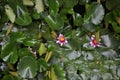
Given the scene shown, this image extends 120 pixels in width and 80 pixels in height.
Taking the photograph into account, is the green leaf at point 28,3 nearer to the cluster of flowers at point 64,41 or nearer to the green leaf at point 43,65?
the cluster of flowers at point 64,41

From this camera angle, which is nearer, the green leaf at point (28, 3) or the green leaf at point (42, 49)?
→ the green leaf at point (42, 49)

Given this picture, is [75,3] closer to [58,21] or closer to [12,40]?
[58,21]

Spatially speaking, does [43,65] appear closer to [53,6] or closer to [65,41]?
[65,41]

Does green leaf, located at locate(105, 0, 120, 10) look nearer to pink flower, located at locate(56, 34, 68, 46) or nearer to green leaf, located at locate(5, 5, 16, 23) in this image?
pink flower, located at locate(56, 34, 68, 46)

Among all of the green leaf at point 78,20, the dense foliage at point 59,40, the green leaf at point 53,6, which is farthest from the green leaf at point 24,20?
the green leaf at point 78,20

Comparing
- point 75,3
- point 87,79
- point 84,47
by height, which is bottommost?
point 87,79

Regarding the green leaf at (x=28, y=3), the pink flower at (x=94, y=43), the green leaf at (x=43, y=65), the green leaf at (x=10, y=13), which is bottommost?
the green leaf at (x=43, y=65)

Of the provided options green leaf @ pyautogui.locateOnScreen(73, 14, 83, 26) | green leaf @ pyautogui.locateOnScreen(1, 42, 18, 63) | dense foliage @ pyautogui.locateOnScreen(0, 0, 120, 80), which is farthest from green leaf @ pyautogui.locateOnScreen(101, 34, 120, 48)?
green leaf @ pyautogui.locateOnScreen(1, 42, 18, 63)

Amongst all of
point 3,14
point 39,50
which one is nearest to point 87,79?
point 39,50
